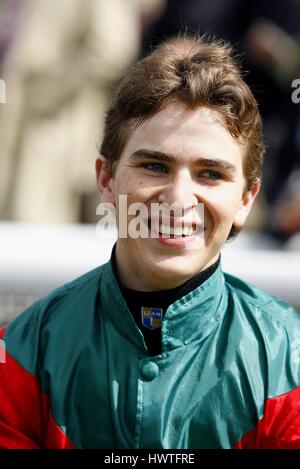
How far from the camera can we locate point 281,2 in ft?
12.3

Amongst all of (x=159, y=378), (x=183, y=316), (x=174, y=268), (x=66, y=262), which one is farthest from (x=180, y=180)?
(x=66, y=262)

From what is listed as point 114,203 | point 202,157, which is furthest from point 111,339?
point 202,157

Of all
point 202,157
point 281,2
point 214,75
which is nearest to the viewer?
point 202,157

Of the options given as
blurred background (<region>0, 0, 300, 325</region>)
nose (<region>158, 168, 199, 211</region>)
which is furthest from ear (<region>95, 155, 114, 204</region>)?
blurred background (<region>0, 0, 300, 325</region>)

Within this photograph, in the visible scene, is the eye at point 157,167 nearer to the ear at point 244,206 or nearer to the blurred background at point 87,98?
the ear at point 244,206

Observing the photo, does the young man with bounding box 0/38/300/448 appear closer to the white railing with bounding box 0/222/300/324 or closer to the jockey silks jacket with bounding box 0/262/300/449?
the jockey silks jacket with bounding box 0/262/300/449

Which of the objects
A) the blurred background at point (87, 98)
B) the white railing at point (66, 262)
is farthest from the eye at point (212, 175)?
the blurred background at point (87, 98)

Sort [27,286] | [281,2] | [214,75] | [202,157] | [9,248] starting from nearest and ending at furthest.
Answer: [202,157] < [214,75] < [27,286] < [9,248] < [281,2]

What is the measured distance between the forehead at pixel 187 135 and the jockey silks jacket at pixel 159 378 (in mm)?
300

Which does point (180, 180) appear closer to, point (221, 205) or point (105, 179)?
point (221, 205)

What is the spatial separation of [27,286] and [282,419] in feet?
5.46

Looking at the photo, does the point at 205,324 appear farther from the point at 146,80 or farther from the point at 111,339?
the point at 146,80

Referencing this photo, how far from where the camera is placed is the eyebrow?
5.59 feet

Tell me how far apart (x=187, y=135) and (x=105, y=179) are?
0.32 metres
